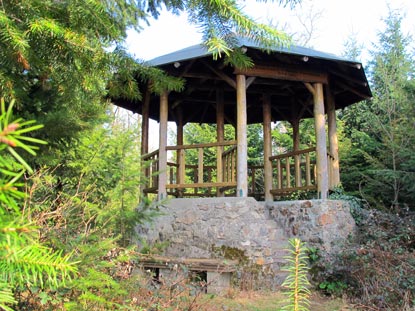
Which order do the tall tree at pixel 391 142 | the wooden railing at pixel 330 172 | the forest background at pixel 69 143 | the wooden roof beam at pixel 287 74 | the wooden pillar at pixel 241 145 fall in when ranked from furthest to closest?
the tall tree at pixel 391 142 < the wooden railing at pixel 330 172 < the wooden roof beam at pixel 287 74 < the wooden pillar at pixel 241 145 < the forest background at pixel 69 143

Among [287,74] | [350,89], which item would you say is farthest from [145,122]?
[350,89]

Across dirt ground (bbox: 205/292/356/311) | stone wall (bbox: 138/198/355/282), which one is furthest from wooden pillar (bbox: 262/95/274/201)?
dirt ground (bbox: 205/292/356/311)

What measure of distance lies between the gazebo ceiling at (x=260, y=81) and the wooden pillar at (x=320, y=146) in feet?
0.86

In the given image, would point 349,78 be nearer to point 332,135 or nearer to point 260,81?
point 332,135

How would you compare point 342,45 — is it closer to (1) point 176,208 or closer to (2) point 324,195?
(2) point 324,195

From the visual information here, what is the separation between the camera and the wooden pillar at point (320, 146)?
7629 millimetres

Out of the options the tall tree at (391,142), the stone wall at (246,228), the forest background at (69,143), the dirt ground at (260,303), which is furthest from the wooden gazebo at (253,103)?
the forest background at (69,143)

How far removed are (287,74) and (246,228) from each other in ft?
10.6

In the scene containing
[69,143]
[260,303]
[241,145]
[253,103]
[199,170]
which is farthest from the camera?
[253,103]

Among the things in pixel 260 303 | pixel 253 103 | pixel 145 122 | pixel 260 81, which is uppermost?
pixel 253 103

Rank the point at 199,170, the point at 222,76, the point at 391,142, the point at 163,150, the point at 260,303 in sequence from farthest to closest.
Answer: the point at 391,142 → the point at 163,150 → the point at 222,76 → the point at 199,170 → the point at 260,303

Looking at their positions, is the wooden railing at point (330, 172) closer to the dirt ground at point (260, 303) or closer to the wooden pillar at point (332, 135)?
the wooden pillar at point (332, 135)

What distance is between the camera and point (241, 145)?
7379mm

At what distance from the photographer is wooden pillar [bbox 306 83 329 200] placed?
7.63m
